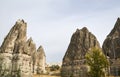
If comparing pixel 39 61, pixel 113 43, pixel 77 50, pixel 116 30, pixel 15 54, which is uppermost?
pixel 116 30

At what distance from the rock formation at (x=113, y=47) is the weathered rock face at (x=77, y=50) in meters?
4.29

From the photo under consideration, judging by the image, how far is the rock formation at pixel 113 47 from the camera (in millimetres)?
89188

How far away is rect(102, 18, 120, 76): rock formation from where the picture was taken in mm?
89188

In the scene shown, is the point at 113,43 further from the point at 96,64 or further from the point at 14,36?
the point at 96,64

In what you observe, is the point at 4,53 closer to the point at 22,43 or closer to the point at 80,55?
the point at 22,43

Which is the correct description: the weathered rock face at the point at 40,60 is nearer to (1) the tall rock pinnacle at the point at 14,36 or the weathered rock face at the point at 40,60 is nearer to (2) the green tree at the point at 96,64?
(1) the tall rock pinnacle at the point at 14,36

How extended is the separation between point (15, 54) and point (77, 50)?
2280cm

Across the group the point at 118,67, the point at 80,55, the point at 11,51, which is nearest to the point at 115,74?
the point at 118,67

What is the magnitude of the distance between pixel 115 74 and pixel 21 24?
113 feet

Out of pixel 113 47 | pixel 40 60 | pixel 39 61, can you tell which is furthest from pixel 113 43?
pixel 40 60

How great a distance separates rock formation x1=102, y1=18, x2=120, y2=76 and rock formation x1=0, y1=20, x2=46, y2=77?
28.5 metres

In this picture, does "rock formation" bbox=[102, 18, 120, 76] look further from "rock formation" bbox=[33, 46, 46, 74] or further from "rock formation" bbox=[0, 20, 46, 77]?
"rock formation" bbox=[33, 46, 46, 74]

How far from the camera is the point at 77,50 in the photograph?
93.4m

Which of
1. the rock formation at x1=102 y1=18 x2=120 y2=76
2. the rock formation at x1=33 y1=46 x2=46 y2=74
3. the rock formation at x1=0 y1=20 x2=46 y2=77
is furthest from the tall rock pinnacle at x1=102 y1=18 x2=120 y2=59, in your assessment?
the rock formation at x1=33 y1=46 x2=46 y2=74
